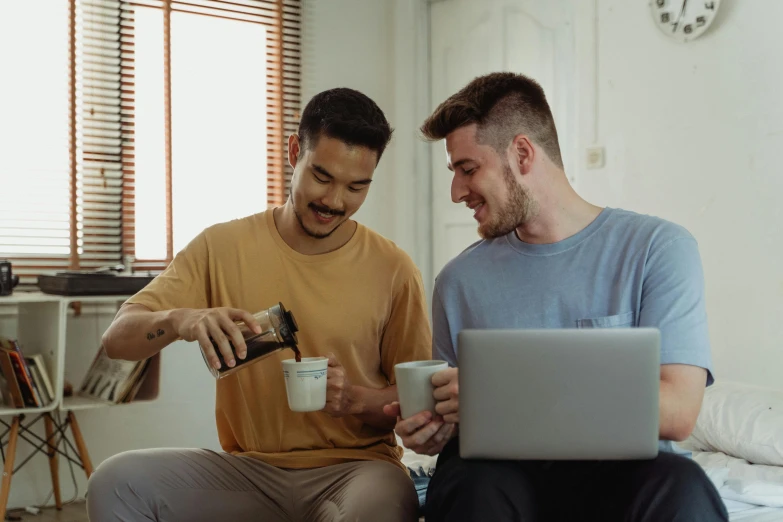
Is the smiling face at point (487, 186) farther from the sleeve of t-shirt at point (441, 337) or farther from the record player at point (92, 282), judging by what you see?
the record player at point (92, 282)

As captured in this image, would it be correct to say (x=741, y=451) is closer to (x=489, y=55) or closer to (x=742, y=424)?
(x=742, y=424)

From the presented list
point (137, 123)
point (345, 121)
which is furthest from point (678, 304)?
point (137, 123)

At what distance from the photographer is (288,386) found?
1495 mm

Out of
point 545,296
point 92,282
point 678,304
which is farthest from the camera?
point 92,282

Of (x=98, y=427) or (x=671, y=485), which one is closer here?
(x=671, y=485)

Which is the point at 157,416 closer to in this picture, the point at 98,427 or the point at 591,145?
the point at 98,427

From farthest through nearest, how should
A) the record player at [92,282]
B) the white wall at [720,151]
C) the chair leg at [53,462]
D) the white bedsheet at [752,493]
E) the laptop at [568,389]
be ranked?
the chair leg at [53,462] < the record player at [92,282] < the white wall at [720,151] < the white bedsheet at [752,493] < the laptop at [568,389]

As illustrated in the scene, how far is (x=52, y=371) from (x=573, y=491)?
86.4 inches

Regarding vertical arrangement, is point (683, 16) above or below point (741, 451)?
above

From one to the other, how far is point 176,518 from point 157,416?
2.08 m

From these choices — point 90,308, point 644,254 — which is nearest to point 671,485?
point 644,254

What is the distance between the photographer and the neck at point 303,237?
1.86 metres

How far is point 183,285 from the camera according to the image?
181 cm

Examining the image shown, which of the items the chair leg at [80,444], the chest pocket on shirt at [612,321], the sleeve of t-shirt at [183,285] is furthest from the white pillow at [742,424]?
the chair leg at [80,444]
